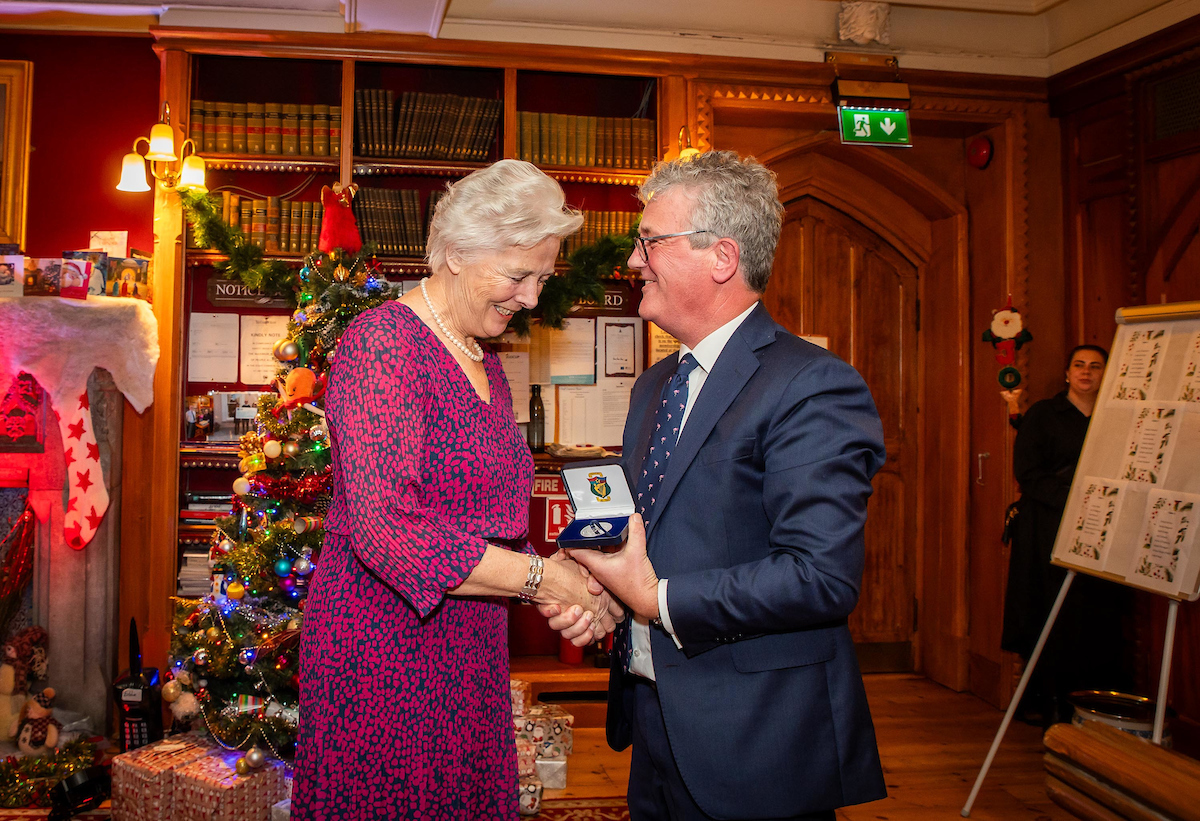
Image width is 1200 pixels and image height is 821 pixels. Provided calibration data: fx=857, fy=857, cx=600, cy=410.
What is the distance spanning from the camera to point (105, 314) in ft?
12.3

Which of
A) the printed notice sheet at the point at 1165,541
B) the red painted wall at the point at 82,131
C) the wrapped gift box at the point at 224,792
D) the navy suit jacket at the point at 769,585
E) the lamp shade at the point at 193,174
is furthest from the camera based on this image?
the red painted wall at the point at 82,131

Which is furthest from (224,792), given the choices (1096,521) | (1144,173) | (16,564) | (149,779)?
(1144,173)

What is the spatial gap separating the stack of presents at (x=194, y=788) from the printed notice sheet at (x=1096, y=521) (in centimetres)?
290

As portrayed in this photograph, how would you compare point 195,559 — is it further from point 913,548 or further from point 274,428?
point 913,548

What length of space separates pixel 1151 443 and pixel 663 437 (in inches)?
86.4

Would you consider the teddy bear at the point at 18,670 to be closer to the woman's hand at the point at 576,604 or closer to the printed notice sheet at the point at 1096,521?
the woman's hand at the point at 576,604

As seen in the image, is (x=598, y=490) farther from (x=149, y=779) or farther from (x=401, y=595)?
(x=149, y=779)

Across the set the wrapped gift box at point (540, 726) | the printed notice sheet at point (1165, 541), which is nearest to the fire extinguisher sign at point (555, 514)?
the wrapped gift box at point (540, 726)

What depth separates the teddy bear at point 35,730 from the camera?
345cm

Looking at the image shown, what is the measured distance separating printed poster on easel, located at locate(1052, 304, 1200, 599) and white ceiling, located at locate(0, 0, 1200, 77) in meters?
1.75

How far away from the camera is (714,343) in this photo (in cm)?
159

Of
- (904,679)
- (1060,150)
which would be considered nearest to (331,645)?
(904,679)

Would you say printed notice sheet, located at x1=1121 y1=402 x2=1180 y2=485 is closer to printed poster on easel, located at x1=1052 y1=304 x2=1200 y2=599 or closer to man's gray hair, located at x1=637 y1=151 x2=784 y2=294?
printed poster on easel, located at x1=1052 y1=304 x2=1200 y2=599

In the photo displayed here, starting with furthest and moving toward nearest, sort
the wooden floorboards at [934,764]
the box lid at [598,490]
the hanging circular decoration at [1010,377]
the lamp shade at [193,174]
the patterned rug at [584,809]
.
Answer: the hanging circular decoration at [1010,377] < the lamp shade at [193,174] < the wooden floorboards at [934,764] < the patterned rug at [584,809] < the box lid at [598,490]
